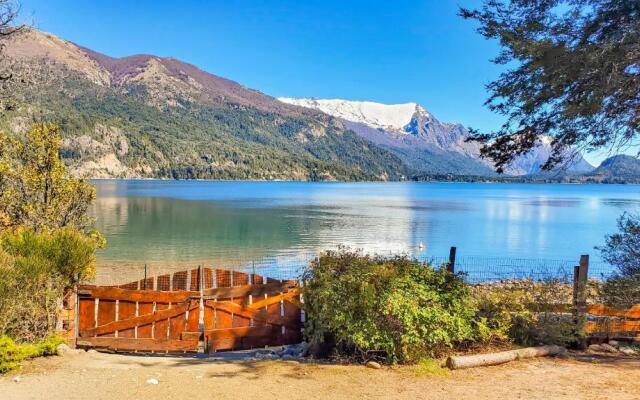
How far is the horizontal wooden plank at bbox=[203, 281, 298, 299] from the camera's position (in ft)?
41.7

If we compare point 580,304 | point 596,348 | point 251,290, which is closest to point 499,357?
point 580,304

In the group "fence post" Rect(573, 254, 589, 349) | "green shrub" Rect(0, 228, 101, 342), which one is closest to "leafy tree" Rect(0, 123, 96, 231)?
"green shrub" Rect(0, 228, 101, 342)

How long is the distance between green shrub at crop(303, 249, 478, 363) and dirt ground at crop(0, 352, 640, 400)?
0.52 metres

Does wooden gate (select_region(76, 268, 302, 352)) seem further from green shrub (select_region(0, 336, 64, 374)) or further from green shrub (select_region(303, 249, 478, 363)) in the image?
green shrub (select_region(0, 336, 64, 374))

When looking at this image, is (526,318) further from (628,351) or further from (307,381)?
(307,381)

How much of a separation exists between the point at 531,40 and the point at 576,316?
19.0 ft

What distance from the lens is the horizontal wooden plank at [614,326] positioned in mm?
11109

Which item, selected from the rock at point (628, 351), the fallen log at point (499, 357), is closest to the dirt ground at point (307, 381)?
the fallen log at point (499, 357)

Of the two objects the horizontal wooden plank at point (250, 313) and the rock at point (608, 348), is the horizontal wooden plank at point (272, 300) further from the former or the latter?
the rock at point (608, 348)

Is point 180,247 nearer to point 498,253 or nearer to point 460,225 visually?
point 498,253

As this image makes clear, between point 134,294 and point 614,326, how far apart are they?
10916 millimetres

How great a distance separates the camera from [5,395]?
24.0 ft

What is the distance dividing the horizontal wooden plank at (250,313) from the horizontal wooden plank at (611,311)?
6.58 metres

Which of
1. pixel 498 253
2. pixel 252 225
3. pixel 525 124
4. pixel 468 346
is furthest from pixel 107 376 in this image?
pixel 252 225
